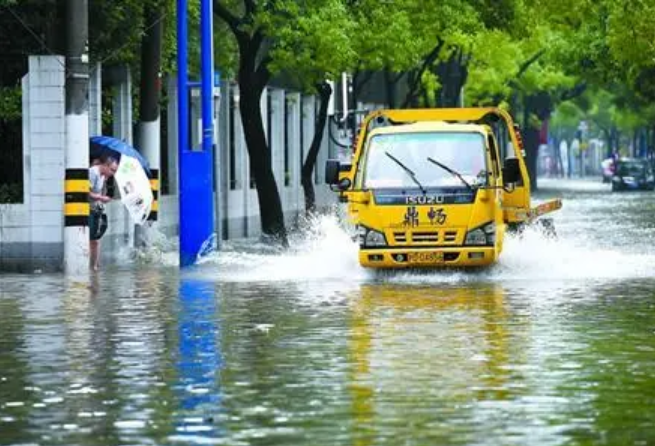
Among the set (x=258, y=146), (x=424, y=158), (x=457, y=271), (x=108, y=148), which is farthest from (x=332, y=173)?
(x=258, y=146)

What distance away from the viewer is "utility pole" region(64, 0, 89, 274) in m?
31.1

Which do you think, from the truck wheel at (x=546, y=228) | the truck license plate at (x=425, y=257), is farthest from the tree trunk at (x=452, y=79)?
the truck license plate at (x=425, y=257)

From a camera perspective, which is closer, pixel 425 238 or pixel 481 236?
pixel 425 238

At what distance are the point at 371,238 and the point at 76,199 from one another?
5.06 m

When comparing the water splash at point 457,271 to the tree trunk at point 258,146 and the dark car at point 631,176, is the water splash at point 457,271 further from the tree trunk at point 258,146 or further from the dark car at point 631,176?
the dark car at point 631,176

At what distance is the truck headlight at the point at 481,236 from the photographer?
28.2 meters

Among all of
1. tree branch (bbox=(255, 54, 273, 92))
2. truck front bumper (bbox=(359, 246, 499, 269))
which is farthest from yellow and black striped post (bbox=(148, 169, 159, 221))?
truck front bumper (bbox=(359, 246, 499, 269))

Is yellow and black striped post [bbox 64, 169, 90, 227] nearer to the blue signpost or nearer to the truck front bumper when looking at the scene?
the blue signpost

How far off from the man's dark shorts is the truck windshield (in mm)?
4650

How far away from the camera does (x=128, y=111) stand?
3934cm

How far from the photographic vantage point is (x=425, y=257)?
28.0 m

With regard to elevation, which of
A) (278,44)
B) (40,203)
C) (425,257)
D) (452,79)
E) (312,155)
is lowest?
(425,257)

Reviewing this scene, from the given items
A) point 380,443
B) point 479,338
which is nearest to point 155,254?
point 479,338

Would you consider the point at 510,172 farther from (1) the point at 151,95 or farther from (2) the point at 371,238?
(1) the point at 151,95
